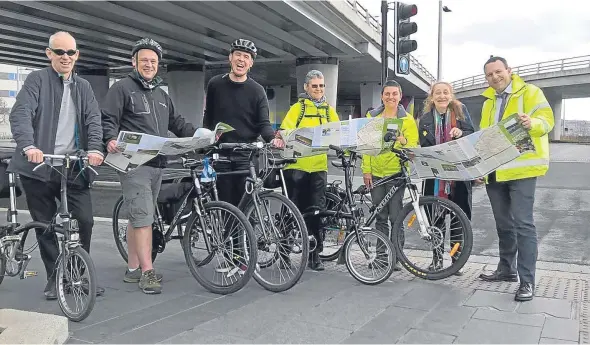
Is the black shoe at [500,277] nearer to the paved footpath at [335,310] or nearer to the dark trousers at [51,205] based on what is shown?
the paved footpath at [335,310]

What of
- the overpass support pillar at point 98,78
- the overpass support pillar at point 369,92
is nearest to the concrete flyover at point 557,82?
the overpass support pillar at point 369,92

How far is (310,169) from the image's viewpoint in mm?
5348

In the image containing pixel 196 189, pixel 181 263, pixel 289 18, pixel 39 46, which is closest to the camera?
pixel 196 189

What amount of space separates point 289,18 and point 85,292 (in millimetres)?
18752

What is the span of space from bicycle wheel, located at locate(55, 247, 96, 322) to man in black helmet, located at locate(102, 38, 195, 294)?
2.27 ft

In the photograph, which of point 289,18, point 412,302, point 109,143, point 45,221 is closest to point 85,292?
point 45,221

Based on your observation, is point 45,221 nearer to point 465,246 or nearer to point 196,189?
point 196,189

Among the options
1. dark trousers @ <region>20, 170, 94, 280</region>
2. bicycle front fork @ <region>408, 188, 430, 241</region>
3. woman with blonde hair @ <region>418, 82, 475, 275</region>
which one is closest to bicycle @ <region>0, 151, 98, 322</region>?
dark trousers @ <region>20, 170, 94, 280</region>

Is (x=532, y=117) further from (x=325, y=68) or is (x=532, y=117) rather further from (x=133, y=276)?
(x=325, y=68)

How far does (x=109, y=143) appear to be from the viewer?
4285 mm

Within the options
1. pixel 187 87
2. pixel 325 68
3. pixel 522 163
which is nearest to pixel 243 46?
pixel 522 163

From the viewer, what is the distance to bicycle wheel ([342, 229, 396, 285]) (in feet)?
15.5

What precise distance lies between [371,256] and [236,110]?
1799 millimetres

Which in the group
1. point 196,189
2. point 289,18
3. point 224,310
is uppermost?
point 289,18
